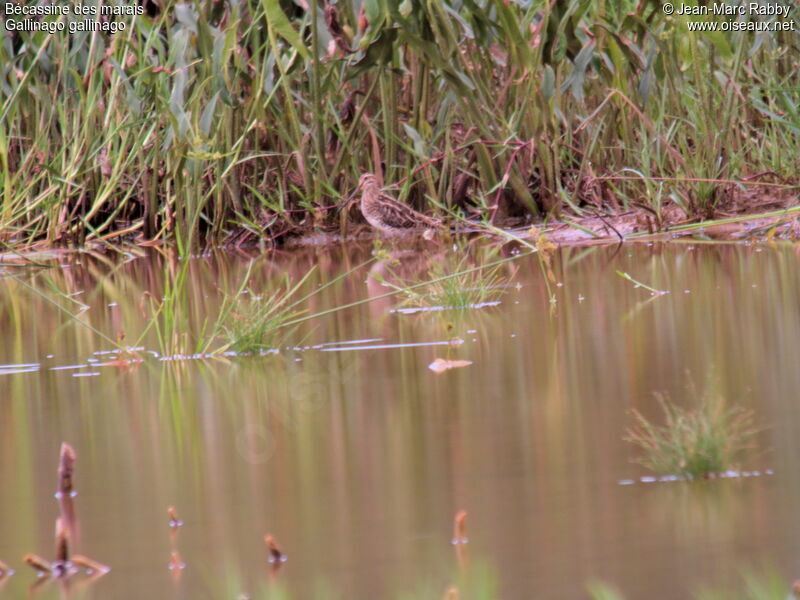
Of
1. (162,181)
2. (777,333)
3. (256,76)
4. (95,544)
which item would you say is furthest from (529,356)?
(162,181)

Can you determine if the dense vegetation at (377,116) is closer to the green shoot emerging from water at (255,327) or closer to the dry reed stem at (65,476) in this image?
the green shoot emerging from water at (255,327)

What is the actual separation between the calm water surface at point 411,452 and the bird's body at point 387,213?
9.81 ft

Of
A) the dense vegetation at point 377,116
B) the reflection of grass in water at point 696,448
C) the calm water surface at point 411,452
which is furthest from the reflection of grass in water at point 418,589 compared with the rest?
the dense vegetation at point 377,116

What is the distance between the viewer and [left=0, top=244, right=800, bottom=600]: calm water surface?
1.54 metres

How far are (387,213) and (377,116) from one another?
95 cm

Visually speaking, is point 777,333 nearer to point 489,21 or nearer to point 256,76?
point 489,21

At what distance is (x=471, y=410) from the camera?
8.18 ft

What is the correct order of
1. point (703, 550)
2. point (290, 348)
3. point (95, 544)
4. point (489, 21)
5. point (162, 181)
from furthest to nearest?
point (162, 181)
point (489, 21)
point (290, 348)
point (95, 544)
point (703, 550)

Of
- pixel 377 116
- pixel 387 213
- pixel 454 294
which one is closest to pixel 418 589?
pixel 454 294

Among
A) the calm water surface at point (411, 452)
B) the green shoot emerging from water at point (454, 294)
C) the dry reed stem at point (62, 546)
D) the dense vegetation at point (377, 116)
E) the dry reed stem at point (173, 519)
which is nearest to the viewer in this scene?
the calm water surface at point (411, 452)

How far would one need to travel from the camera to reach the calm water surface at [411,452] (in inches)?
60.4

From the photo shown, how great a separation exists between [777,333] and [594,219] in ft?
13.3

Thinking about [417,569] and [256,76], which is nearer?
[417,569]

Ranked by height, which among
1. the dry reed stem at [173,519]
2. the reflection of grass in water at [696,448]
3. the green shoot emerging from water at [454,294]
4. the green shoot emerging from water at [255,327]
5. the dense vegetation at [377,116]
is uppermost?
the dense vegetation at [377,116]
